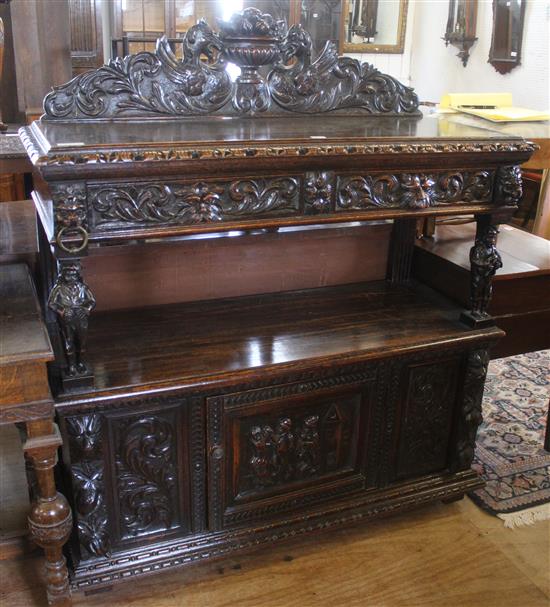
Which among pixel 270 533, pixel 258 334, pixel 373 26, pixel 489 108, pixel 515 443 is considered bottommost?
pixel 515 443

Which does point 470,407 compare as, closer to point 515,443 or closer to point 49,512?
point 515,443

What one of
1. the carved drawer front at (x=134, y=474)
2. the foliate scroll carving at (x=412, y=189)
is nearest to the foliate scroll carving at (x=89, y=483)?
the carved drawer front at (x=134, y=474)

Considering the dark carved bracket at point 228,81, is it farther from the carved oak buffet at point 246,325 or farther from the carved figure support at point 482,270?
the carved figure support at point 482,270

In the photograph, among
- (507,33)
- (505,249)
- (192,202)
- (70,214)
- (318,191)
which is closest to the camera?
(70,214)

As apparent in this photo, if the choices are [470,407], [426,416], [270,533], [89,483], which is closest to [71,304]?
[89,483]

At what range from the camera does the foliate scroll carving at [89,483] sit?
5.17 feet

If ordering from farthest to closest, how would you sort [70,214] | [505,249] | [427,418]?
[505,249] → [427,418] → [70,214]

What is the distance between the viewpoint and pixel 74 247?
1.41 metres

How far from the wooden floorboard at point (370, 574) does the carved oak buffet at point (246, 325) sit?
0.09 meters

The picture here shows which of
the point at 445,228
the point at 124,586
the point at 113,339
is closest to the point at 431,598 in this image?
the point at 124,586

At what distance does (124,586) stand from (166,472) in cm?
35

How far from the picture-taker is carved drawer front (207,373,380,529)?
1.73 meters

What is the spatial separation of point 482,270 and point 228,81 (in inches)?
31.7

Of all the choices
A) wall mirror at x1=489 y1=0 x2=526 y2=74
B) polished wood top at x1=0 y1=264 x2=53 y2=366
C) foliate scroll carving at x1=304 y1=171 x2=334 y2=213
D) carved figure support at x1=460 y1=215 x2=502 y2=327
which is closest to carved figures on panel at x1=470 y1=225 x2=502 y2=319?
carved figure support at x1=460 y1=215 x2=502 y2=327
